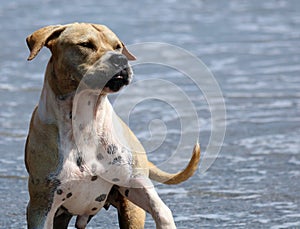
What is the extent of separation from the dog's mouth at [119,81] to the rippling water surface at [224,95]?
→ 137 centimetres

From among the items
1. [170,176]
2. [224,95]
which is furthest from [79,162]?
[224,95]

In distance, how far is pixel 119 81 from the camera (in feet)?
15.0

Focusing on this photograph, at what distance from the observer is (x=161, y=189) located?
639 cm

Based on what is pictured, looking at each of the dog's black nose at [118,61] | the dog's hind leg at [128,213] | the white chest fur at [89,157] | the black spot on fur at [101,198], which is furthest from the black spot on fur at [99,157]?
the dog's black nose at [118,61]

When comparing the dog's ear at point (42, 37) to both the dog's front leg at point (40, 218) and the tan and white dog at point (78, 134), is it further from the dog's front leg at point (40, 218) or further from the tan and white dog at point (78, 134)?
the dog's front leg at point (40, 218)

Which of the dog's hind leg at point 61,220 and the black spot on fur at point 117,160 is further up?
the black spot on fur at point 117,160

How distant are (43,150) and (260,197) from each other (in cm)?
191

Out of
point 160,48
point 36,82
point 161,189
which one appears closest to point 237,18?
point 160,48

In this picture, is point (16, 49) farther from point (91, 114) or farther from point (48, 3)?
point (91, 114)

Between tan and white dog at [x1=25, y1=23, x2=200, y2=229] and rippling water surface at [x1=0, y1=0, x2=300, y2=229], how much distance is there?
912mm

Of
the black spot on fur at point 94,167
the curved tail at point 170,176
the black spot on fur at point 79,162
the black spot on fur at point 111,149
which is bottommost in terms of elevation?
the curved tail at point 170,176

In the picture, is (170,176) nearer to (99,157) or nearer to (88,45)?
(99,157)

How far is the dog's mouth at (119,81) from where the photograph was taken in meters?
4.58

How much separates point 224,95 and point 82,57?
14.1 feet
